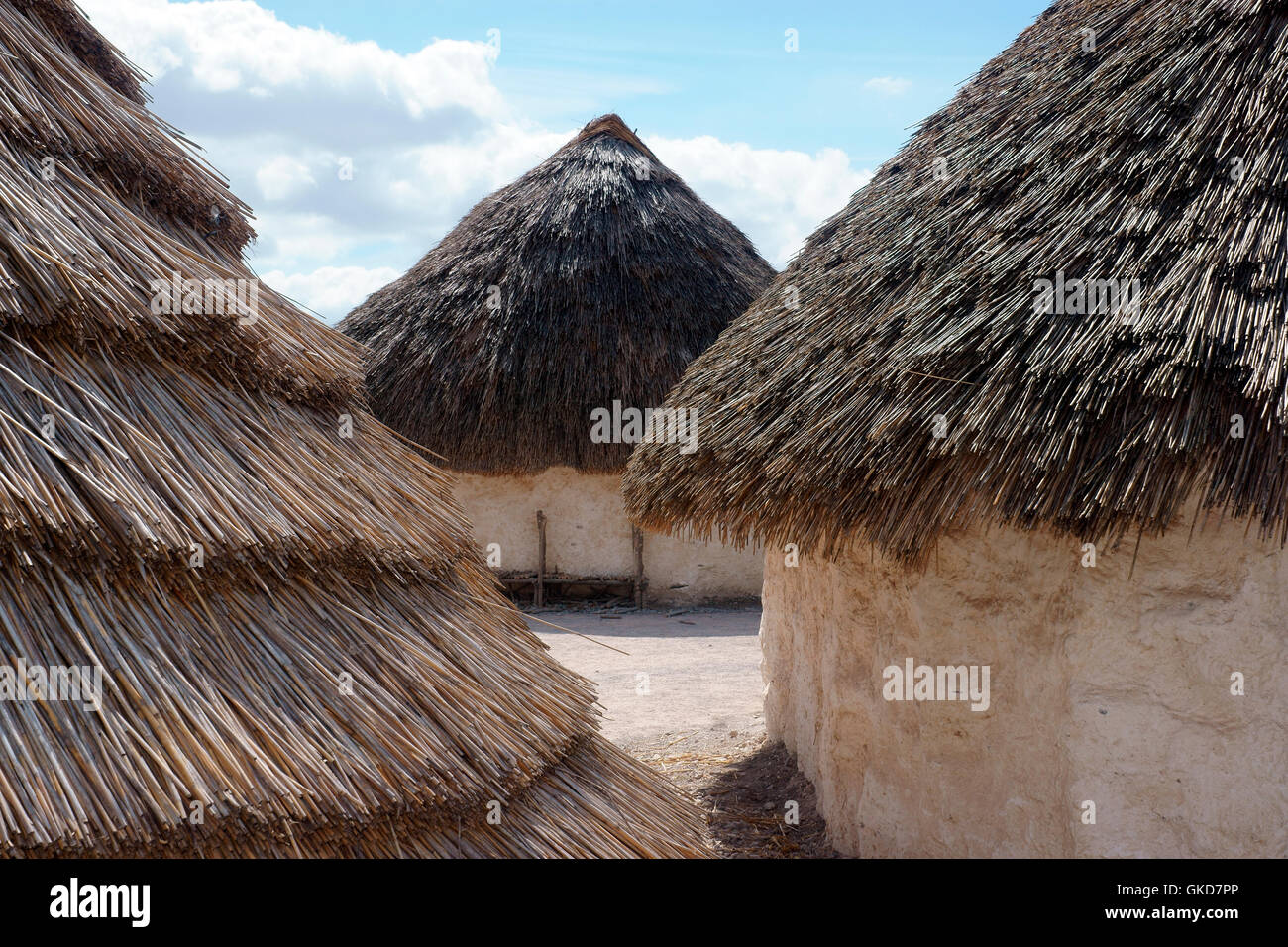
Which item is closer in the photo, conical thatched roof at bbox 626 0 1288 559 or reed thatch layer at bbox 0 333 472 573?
reed thatch layer at bbox 0 333 472 573

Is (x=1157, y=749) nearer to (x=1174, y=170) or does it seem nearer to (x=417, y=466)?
(x=1174, y=170)

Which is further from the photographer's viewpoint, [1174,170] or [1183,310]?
[1174,170]

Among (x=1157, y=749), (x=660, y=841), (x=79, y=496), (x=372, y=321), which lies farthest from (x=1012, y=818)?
(x=372, y=321)

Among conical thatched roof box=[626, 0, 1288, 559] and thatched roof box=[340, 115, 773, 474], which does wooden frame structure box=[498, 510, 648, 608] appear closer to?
thatched roof box=[340, 115, 773, 474]

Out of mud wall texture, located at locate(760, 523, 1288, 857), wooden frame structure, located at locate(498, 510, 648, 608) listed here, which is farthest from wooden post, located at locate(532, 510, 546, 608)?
mud wall texture, located at locate(760, 523, 1288, 857)

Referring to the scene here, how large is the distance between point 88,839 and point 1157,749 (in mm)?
3292

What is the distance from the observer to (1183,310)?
127 inches

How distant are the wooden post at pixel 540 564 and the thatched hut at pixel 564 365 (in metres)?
0.03

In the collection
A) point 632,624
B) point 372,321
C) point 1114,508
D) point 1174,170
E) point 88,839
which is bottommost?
point 632,624

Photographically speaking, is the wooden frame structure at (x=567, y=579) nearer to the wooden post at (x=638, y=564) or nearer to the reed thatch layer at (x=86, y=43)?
the wooden post at (x=638, y=564)

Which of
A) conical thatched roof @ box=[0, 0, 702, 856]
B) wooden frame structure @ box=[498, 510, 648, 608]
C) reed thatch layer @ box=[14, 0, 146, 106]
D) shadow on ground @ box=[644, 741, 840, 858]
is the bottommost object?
shadow on ground @ box=[644, 741, 840, 858]

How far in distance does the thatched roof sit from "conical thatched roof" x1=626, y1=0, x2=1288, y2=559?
21.0 ft

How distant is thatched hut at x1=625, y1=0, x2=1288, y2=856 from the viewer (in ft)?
10.6
